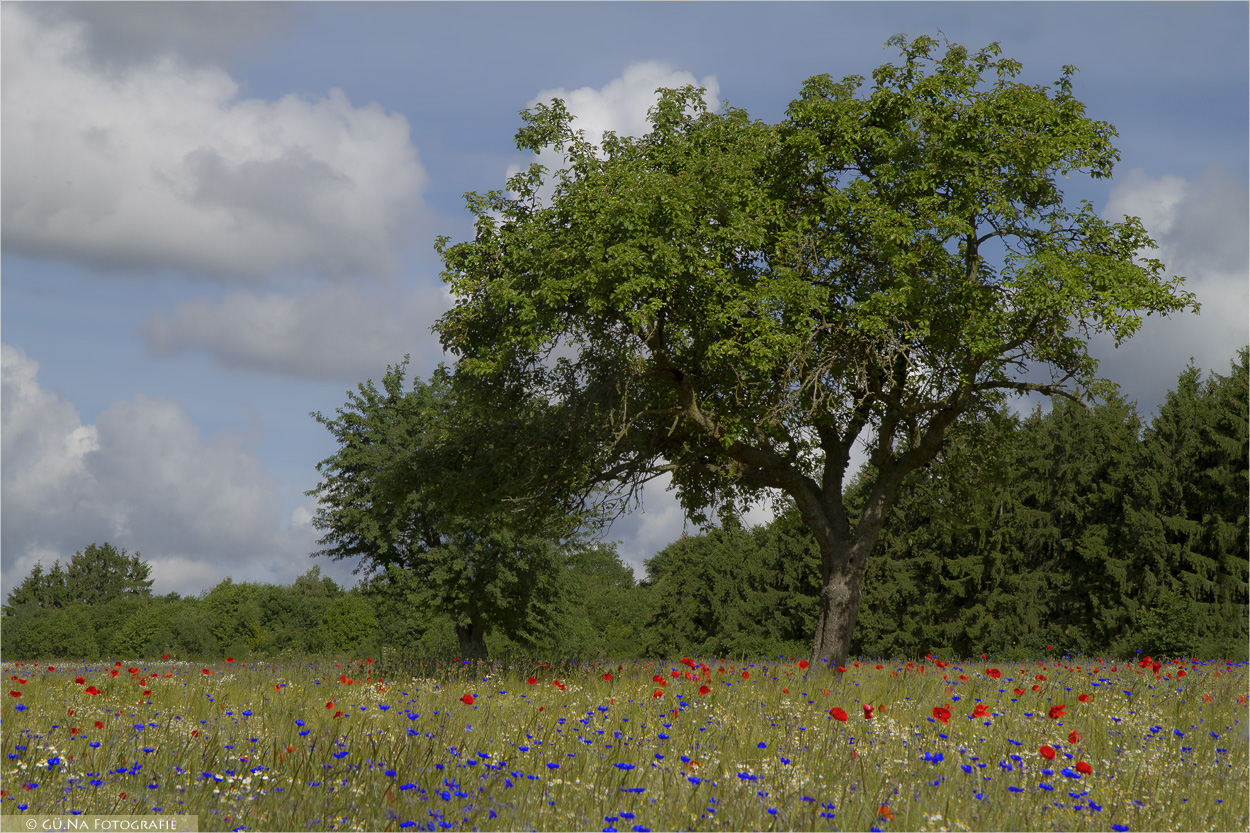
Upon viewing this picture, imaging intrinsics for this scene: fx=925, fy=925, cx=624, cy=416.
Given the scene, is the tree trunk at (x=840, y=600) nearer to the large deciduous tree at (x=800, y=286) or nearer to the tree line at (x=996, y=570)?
the large deciduous tree at (x=800, y=286)

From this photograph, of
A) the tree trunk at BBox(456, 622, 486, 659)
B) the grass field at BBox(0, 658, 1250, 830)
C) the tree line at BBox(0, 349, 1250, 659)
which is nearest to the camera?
the grass field at BBox(0, 658, 1250, 830)

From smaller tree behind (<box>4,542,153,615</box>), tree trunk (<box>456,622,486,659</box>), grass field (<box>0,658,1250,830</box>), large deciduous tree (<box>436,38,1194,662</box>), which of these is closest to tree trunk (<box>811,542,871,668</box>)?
large deciduous tree (<box>436,38,1194,662</box>)

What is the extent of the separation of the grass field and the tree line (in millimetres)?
10611

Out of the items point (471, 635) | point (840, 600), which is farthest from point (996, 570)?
point (840, 600)

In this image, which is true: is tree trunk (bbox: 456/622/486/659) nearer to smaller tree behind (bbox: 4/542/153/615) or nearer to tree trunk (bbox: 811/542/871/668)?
tree trunk (bbox: 811/542/871/668)

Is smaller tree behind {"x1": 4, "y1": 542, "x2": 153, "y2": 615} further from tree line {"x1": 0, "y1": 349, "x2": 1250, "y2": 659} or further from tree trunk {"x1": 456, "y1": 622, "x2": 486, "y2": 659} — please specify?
tree trunk {"x1": 456, "y1": 622, "x2": 486, "y2": 659}

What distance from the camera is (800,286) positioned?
14.0 meters

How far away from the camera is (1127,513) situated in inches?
1560

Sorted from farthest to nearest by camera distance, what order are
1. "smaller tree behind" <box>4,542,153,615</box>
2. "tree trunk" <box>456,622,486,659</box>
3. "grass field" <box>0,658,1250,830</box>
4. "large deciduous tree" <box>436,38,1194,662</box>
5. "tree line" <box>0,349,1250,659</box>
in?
"smaller tree behind" <box>4,542,153,615</box> → "tree trunk" <box>456,622,486,659</box> → "tree line" <box>0,349,1250,659</box> → "large deciduous tree" <box>436,38,1194,662</box> → "grass field" <box>0,658,1250,830</box>

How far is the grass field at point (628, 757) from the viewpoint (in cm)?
546

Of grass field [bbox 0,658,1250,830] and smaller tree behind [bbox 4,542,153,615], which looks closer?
grass field [bbox 0,658,1250,830]

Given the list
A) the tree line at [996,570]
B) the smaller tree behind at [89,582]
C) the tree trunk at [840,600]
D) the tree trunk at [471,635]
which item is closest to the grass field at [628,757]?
the tree trunk at [840,600]

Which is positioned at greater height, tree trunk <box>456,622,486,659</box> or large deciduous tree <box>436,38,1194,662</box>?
large deciduous tree <box>436,38,1194,662</box>

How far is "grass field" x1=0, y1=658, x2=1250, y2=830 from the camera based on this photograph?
546 centimetres
